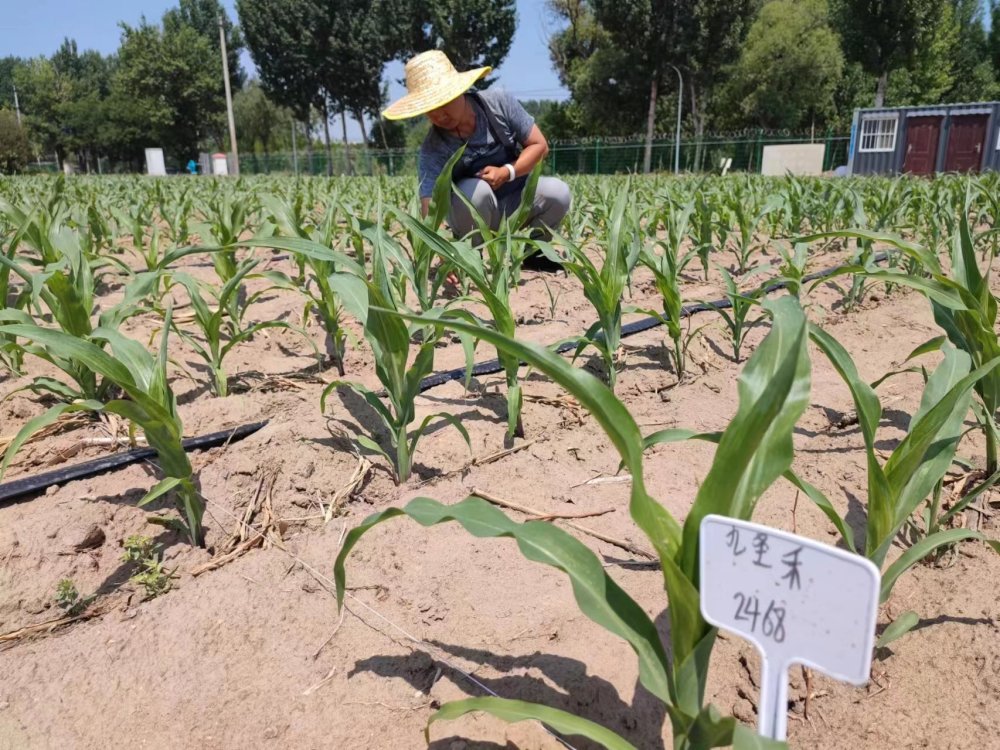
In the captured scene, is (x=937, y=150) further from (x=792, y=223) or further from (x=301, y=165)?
(x=301, y=165)

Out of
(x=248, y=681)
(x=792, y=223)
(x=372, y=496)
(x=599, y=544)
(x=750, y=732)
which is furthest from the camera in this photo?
(x=792, y=223)

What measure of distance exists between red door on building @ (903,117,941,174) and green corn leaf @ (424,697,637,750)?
25.2 metres

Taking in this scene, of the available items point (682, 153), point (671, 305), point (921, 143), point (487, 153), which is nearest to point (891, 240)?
point (671, 305)

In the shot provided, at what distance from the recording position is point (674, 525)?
86 cm

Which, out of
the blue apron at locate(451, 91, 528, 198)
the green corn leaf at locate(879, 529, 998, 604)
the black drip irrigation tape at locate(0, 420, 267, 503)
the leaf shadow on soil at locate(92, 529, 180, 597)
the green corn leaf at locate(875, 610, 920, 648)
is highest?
the blue apron at locate(451, 91, 528, 198)

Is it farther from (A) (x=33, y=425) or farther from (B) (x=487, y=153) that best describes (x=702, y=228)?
(A) (x=33, y=425)

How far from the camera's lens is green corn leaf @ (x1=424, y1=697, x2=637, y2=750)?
853mm

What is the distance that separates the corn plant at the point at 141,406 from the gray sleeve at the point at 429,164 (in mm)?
2202

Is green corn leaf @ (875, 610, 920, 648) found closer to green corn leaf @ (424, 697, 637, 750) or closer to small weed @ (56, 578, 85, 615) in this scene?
green corn leaf @ (424, 697, 637, 750)

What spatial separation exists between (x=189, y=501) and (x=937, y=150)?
25.7 meters

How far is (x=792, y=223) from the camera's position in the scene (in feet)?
15.4

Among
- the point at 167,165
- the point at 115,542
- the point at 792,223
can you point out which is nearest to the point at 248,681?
the point at 115,542

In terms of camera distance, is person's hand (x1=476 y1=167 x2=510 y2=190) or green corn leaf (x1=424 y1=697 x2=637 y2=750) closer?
green corn leaf (x1=424 y1=697 x2=637 y2=750)

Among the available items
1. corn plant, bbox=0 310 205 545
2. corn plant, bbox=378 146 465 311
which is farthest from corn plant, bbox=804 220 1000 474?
corn plant, bbox=0 310 205 545
